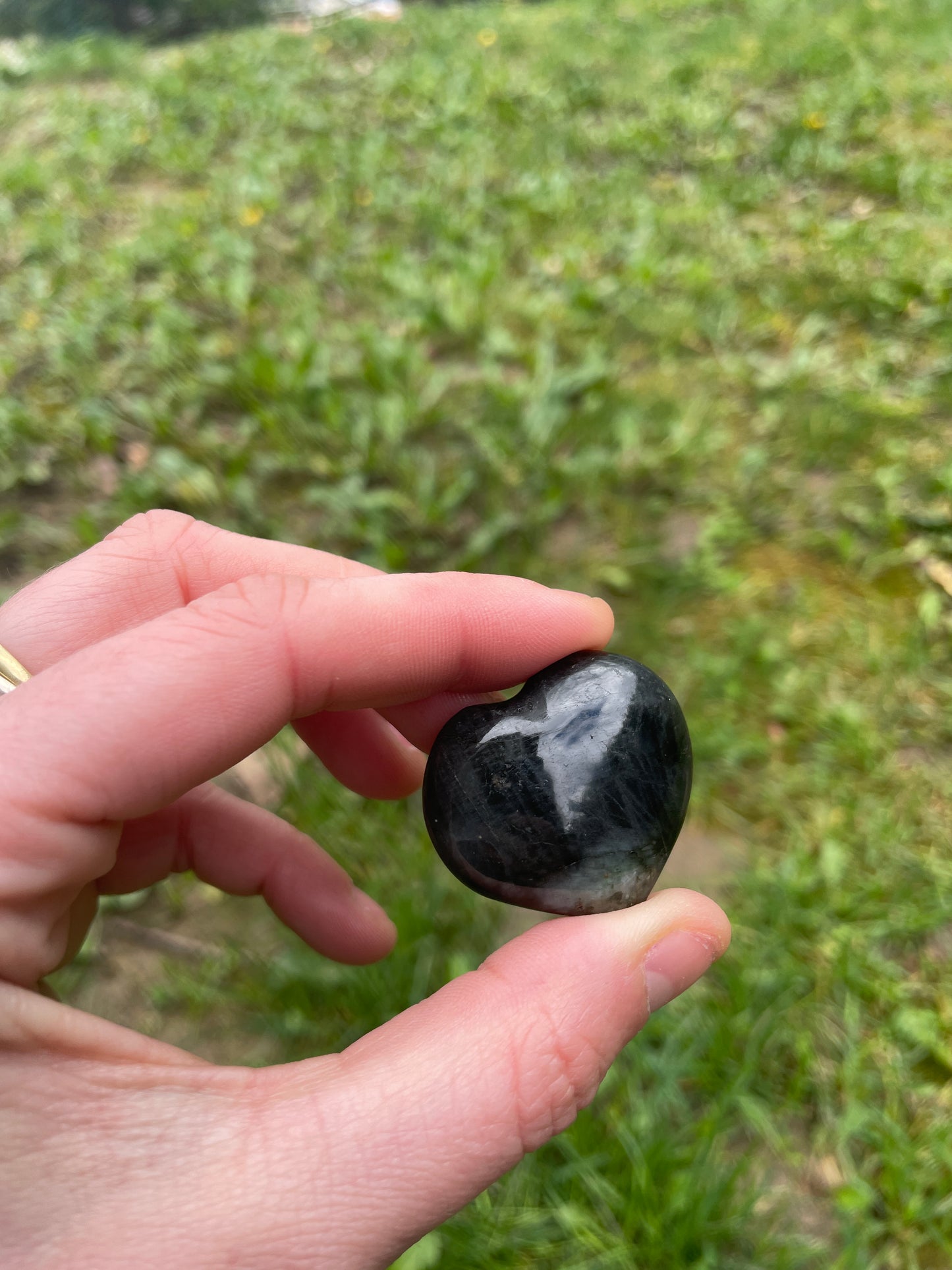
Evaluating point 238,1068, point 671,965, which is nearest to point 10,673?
point 238,1068

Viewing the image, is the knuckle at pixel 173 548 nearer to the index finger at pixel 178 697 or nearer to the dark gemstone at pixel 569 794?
the index finger at pixel 178 697

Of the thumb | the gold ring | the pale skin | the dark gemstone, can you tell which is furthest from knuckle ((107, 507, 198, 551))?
the thumb

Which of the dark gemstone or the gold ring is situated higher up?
the gold ring

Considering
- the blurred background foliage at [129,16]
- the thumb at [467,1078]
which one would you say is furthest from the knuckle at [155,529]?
the blurred background foliage at [129,16]

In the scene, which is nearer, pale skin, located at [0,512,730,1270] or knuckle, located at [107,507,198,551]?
pale skin, located at [0,512,730,1270]

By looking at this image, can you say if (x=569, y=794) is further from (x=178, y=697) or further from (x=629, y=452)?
(x=629, y=452)

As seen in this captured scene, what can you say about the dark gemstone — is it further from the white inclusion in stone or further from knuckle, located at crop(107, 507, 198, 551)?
knuckle, located at crop(107, 507, 198, 551)
